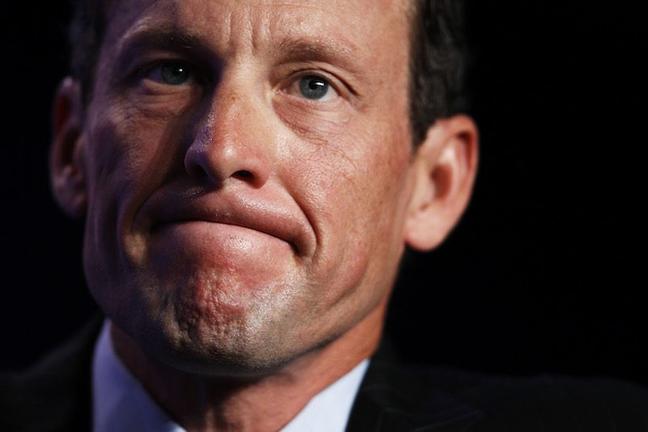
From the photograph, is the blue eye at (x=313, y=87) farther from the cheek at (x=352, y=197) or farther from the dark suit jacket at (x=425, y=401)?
the dark suit jacket at (x=425, y=401)

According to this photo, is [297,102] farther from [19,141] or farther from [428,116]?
[19,141]

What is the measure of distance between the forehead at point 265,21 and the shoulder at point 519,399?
26.2 inches

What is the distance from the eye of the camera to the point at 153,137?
70.8 inches

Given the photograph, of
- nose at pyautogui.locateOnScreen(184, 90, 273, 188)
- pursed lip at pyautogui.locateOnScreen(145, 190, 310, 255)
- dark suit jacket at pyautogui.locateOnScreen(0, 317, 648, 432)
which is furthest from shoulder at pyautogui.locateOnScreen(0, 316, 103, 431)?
nose at pyautogui.locateOnScreen(184, 90, 273, 188)

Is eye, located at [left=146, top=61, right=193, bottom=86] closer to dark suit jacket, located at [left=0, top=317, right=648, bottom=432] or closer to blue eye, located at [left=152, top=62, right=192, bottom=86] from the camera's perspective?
blue eye, located at [left=152, top=62, right=192, bottom=86]

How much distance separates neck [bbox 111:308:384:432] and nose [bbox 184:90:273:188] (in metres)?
0.37

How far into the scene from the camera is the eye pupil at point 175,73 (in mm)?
1828

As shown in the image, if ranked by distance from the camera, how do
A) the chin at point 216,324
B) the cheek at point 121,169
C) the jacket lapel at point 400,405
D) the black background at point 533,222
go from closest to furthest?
the chin at point 216,324
the cheek at point 121,169
the jacket lapel at point 400,405
the black background at point 533,222

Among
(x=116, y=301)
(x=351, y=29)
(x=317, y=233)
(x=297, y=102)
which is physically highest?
(x=351, y=29)

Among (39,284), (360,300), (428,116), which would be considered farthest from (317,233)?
(39,284)

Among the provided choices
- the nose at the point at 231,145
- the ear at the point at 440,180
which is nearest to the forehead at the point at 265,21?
the nose at the point at 231,145

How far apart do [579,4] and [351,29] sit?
1142 mm

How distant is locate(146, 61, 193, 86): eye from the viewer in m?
1.83

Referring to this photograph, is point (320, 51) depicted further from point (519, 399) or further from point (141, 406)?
point (519, 399)
